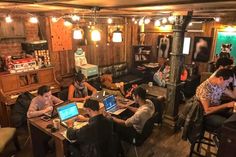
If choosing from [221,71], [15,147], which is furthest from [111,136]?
[15,147]

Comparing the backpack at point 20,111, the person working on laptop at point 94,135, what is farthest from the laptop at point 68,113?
the backpack at point 20,111

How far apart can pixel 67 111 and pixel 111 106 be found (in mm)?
874

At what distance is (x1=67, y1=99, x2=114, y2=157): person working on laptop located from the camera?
2.45 metres

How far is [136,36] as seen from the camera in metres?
8.07

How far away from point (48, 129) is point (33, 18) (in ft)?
9.44

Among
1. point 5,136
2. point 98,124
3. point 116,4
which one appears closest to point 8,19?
point 5,136

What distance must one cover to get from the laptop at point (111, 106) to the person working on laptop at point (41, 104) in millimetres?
957

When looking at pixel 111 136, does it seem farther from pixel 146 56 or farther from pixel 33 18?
pixel 146 56

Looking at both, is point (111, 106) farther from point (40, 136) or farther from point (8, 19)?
point (8, 19)

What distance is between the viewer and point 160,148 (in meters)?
3.80

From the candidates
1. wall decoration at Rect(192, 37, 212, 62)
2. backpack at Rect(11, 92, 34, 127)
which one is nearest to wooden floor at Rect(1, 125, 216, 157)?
backpack at Rect(11, 92, 34, 127)

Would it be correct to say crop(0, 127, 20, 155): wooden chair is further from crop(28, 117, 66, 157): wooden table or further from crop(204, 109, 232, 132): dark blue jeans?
crop(204, 109, 232, 132): dark blue jeans

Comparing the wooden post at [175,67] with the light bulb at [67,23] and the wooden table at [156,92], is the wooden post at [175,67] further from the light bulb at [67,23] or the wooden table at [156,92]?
the light bulb at [67,23]

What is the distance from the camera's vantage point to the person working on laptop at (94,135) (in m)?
2.45
